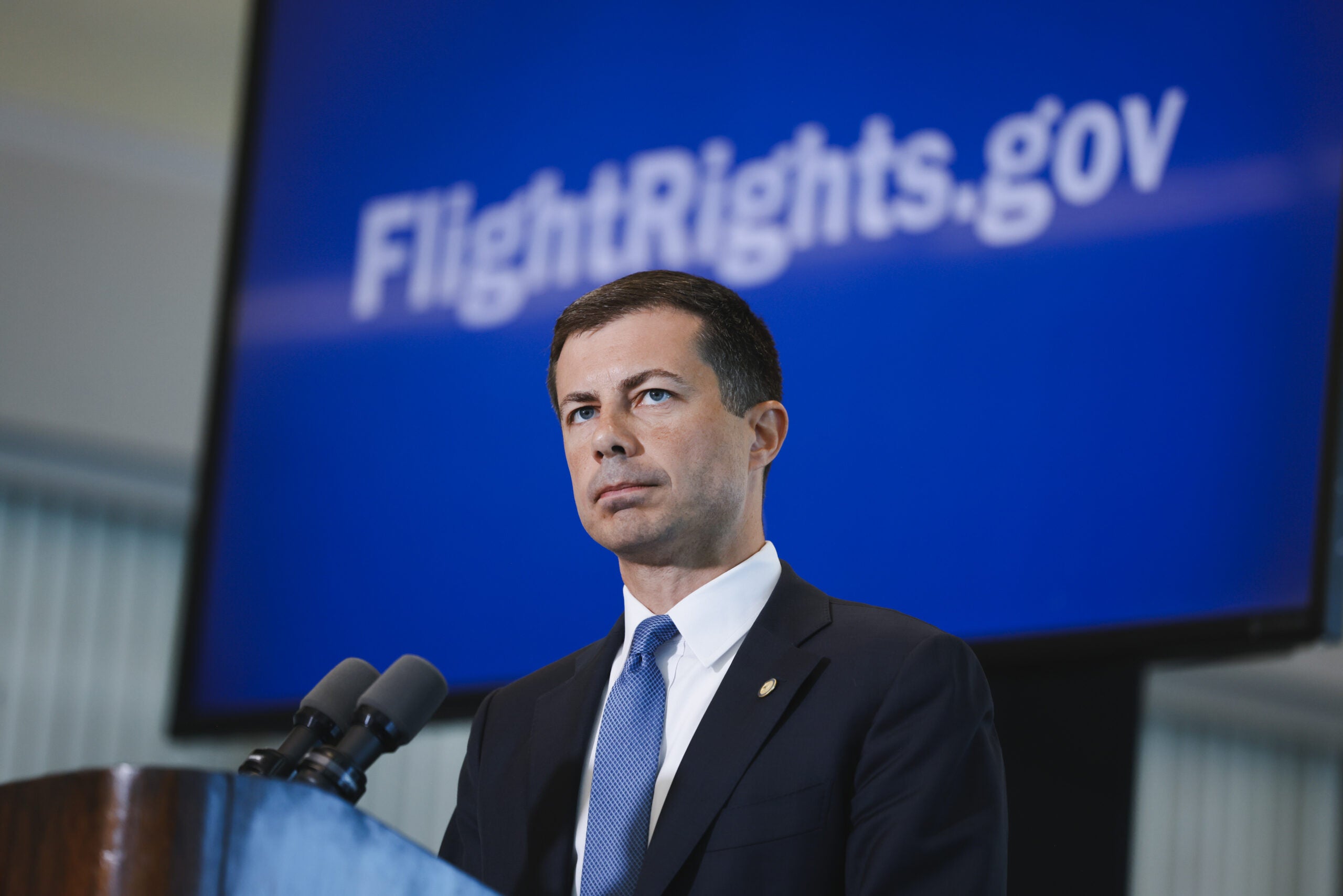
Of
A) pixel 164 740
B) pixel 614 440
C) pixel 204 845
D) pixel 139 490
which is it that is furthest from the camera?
pixel 139 490

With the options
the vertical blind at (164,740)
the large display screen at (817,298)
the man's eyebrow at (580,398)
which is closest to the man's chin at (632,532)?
the man's eyebrow at (580,398)

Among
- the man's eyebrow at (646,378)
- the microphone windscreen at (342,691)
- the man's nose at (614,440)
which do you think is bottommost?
the microphone windscreen at (342,691)

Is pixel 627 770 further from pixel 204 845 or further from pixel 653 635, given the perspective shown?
pixel 204 845

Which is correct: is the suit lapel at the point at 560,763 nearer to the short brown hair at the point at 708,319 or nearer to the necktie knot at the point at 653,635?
the necktie knot at the point at 653,635

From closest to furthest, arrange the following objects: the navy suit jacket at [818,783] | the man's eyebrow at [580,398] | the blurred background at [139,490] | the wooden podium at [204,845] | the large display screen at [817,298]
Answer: the wooden podium at [204,845], the navy suit jacket at [818,783], the man's eyebrow at [580,398], the large display screen at [817,298], the blurred background at [139,490]

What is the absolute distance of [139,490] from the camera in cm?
569

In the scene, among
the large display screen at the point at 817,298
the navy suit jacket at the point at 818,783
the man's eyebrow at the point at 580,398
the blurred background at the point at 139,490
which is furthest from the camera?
the blurred background at the point at 139,490

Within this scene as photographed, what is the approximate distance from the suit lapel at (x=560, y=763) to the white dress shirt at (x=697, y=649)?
0.4 inches

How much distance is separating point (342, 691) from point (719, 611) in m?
0.36

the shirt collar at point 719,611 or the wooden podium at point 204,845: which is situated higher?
the shirt collar at point 719,611

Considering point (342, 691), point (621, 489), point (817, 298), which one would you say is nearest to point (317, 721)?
point (342, 691)

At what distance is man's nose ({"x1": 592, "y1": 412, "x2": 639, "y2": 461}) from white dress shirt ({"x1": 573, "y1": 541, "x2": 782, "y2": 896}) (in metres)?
0.15

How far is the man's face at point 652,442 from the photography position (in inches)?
60.3

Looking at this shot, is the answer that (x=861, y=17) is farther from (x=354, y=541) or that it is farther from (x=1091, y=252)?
(x=354, y=541)
